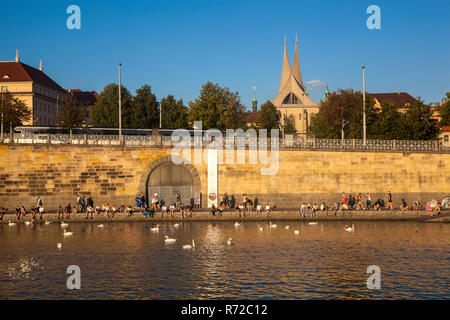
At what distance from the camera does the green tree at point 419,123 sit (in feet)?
219

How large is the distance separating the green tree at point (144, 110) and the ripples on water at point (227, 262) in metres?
39.8

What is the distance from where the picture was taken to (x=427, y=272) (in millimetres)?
24141

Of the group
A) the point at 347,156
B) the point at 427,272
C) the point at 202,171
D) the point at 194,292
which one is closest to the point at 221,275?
the point at 194,292

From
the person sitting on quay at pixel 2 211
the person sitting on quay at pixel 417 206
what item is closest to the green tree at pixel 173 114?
the person sitting on quay at pixel 2 211

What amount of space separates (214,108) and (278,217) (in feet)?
76.7

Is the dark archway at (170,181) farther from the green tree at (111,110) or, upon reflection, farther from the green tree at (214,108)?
the green tree at (111,110)

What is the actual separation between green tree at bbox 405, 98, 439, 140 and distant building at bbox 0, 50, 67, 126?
5867cm

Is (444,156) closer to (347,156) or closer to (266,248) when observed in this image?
(347,156)

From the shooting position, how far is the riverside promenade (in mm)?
42812

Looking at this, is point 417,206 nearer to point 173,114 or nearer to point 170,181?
point 170,181

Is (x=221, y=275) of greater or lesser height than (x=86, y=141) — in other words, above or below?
below

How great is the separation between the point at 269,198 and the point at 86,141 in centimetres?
1794

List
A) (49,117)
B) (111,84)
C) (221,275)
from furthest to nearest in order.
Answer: (49,117) → (111,84) → (221,275)

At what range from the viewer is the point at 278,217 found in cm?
4425
